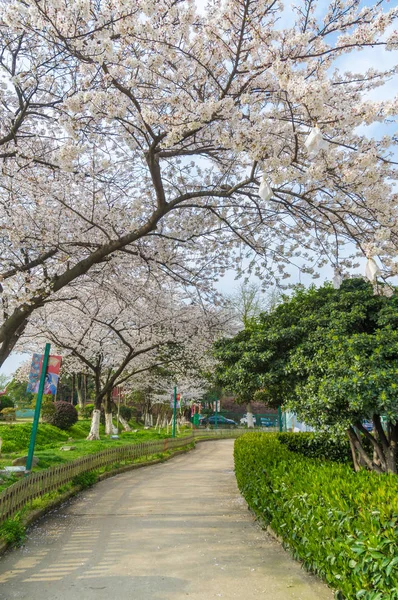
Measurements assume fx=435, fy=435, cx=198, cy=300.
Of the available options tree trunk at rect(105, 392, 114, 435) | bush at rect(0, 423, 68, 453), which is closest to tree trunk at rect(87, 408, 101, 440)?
bush at rect(0, 423, 68, 453)

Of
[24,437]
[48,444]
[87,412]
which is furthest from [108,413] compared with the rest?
[87,412]

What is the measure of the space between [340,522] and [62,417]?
55.6ft

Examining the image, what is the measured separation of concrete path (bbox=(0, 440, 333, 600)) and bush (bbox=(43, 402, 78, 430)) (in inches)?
458

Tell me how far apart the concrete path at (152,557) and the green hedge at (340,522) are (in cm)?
33

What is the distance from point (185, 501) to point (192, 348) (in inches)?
317

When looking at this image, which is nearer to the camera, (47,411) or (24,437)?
(24,437)

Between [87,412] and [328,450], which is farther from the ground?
[87,412]

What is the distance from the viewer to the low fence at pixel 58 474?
16.8 feet

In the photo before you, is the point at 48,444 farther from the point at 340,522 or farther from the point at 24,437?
the point at 340,522

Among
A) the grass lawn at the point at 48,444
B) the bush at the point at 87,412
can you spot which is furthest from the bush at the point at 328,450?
the bush at the point at 87,412

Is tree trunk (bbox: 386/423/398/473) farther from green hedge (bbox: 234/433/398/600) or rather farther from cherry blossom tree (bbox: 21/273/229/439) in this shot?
cherry blossom tree (bbox: 21/273/229/439)

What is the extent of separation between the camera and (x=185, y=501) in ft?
23.9

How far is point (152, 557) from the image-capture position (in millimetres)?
4355

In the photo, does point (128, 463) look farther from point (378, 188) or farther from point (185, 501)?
point (378, 188)
